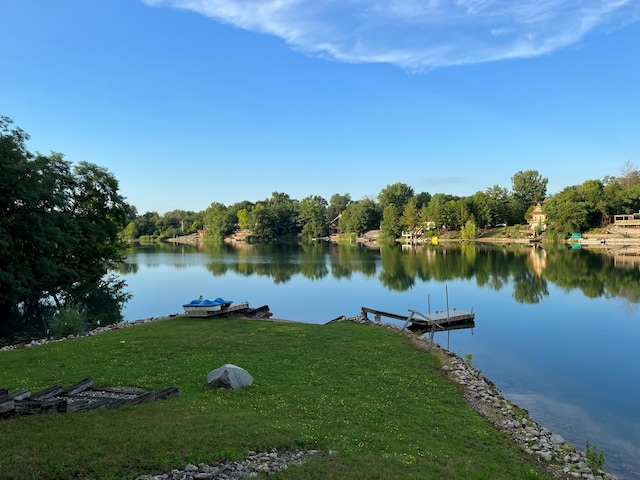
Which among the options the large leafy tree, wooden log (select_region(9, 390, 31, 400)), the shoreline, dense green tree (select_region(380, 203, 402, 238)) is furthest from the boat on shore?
dense green tree (select_region(380, 203, 402, 238))

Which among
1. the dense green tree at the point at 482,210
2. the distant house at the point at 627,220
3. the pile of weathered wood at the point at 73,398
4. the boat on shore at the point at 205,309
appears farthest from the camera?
the dense green tree at the point at 482,210

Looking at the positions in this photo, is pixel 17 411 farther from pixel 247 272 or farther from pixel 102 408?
pixel 247 272

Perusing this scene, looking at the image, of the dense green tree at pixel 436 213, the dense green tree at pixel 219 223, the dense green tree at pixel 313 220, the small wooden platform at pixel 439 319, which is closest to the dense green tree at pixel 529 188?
the dense green tree at pixel 436 213

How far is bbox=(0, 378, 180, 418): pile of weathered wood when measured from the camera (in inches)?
348

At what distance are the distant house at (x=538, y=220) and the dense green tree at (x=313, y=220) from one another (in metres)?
67.5

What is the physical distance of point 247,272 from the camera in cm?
5938

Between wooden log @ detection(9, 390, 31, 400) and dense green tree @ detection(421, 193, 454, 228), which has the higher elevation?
dense green tree @ detection(421, 193, 454, 228)

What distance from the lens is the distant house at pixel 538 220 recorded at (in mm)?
106312

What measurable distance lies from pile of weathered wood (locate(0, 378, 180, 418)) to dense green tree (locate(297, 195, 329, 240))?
470 ft

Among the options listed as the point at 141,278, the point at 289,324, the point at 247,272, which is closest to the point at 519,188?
the point at 247,272

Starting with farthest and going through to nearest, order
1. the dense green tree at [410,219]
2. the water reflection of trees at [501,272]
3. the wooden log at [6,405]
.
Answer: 1. the dense green tree at [410,219]
2. the water reflection of trees at [501,272]
3. the wooden log at [6,405]

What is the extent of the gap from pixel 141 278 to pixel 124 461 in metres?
53.3

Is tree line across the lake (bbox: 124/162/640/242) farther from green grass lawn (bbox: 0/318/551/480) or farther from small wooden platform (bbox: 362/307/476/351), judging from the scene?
green grass lawn (bbox: 0/318/551/480)

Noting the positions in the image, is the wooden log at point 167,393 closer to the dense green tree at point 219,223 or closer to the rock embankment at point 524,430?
the rock embankment at point 524,430
